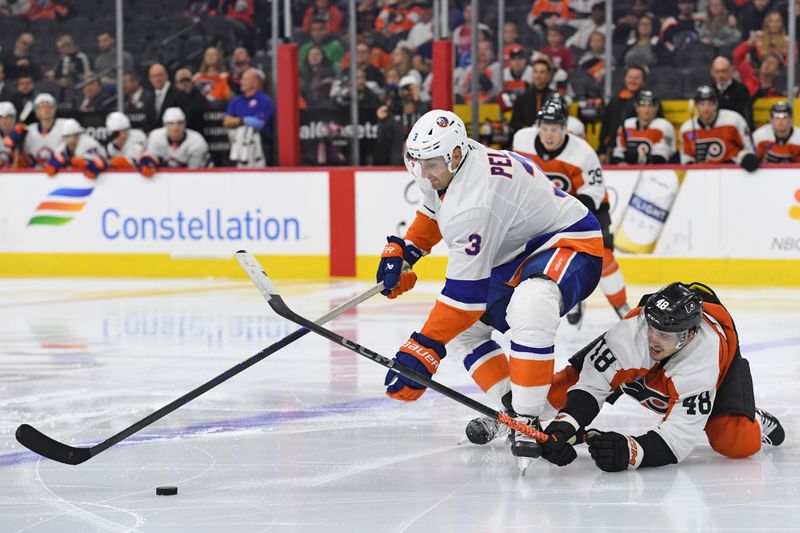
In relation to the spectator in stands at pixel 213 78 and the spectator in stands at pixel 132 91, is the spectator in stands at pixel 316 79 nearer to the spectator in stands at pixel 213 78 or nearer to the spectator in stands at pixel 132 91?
the spectator in stands at pixel 213 78

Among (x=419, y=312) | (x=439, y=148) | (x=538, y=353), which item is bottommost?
(x=419, y=312)

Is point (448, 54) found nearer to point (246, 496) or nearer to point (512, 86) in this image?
point (512, 86)

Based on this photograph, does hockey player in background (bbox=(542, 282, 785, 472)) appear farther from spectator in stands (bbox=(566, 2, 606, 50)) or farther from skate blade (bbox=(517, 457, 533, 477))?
spectator in stands (bbox=(566, 2, 606, 50))

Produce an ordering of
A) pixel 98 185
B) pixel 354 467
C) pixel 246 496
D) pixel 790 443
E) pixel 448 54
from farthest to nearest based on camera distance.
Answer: pixel 98 185 → pixel 448 54 → pixel 790 443 → pixel 354 467 → pixel 246 496

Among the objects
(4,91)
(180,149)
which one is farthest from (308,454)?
(4,91)

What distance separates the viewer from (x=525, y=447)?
4043mm

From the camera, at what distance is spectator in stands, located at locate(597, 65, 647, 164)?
10.2 meters

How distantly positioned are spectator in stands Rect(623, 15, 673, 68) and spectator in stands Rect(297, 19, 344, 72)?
2.51 meters

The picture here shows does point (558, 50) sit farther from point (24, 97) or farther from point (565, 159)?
point (24, 97)

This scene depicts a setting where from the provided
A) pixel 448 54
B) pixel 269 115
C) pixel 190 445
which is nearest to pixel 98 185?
pixel 269 115

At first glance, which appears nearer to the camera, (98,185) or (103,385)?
(103,385)

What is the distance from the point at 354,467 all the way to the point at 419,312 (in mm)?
4190

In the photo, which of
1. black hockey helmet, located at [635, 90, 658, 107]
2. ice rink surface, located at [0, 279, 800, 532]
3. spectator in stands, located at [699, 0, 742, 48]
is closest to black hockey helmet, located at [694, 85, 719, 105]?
black hockey helmet, located at [635, 90, 658, 107]

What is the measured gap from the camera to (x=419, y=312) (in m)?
8.44
